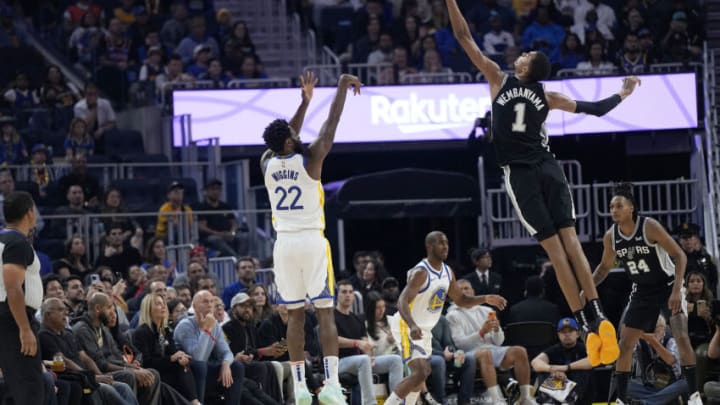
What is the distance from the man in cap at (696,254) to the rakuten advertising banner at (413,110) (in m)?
4.15

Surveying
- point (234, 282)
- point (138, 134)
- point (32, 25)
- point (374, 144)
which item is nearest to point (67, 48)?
point (32, 25)

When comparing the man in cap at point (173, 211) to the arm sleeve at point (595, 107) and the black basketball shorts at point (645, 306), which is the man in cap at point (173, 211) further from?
the arm sleeve at point (595, 107)

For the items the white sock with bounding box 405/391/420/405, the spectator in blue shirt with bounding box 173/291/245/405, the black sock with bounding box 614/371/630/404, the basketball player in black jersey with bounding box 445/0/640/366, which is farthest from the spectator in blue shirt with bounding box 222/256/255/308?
the basketball player in black jersey with bounding box 445/0/640/366

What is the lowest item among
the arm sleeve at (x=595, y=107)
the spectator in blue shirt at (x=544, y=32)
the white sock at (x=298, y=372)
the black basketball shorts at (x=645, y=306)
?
the white sock at (x=298, y=372)

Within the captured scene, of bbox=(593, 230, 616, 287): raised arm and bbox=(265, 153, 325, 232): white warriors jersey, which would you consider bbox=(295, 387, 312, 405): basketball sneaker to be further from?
bbox=(593, 230, 616, 287): raised arm

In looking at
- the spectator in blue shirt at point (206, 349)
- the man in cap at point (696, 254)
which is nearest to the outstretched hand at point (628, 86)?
the spectator in blue shirt at point (206, 349)

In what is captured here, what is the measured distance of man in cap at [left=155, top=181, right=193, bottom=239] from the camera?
18547 millimetres

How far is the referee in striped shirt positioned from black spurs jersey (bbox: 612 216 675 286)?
17.9ft

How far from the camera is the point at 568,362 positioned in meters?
16.8

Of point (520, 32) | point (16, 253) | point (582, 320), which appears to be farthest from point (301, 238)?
point (520, 32)

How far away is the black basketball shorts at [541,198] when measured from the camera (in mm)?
10539

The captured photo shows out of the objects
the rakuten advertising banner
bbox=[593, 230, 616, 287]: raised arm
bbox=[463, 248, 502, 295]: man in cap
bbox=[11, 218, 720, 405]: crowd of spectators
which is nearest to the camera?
bbox=[593, 230, 616, 287]: raised arm

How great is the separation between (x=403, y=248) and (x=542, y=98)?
46.5 ft

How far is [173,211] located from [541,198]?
8.95 metres
